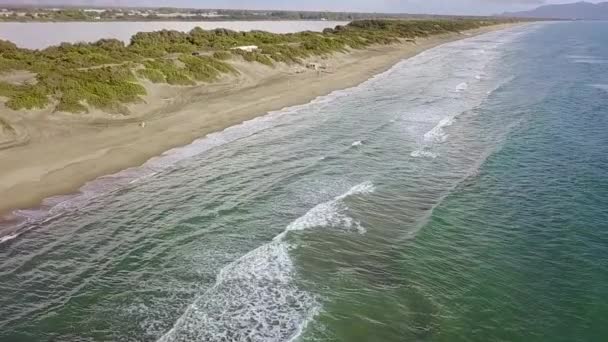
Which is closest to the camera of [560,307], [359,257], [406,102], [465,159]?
[560,307]

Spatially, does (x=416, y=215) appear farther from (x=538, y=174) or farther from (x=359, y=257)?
(x=538, y=174)

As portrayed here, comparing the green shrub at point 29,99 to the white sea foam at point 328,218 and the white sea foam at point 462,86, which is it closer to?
the white sea foam at point 328,218

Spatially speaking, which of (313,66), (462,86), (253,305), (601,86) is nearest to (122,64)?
(313,66)

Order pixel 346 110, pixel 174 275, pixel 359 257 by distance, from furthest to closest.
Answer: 1. pixel 346 110
2. pixel 359 257
3. pixel 174 275

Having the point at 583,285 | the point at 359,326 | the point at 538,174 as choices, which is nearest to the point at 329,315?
the point at 359,326

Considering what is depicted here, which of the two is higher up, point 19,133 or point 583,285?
point 19,133

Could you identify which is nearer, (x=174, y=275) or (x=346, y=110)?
(x=174, y=275)

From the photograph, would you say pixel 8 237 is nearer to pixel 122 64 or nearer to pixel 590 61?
pixel 122 64

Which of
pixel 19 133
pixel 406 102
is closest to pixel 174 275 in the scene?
pixel 19 133

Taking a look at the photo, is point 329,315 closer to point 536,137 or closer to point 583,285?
point 583,285

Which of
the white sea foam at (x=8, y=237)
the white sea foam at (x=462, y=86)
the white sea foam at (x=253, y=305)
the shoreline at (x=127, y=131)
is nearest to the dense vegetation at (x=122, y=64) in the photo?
the shoreline at (x=127, y=131)
